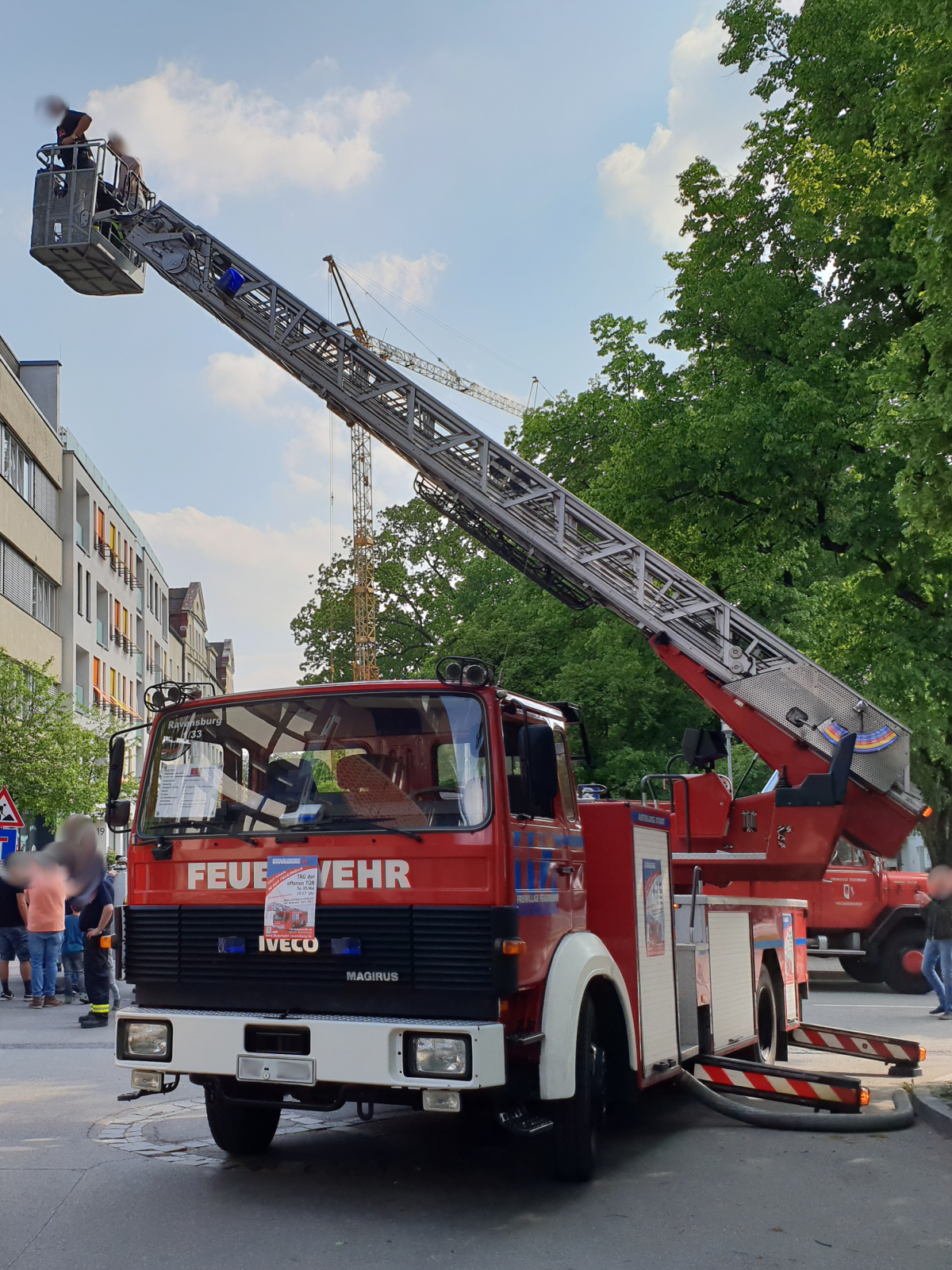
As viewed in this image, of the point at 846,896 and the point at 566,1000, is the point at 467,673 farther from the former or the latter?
the point at 846,896

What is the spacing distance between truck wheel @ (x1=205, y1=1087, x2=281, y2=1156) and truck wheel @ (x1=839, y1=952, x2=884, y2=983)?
38.4 feet

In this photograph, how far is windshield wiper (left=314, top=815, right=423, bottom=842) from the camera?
5.77 m

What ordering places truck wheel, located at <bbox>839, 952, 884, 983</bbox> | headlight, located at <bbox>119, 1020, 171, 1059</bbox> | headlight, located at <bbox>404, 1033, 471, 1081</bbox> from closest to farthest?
headlight, located at <bbox>404, 1033, 471, 1081</bbox> < headlight, located at <bbox>119, 1020, 171, 1059</bbox> < truck wheel, located at <bbox>839, 952, 884, 983</bbox>

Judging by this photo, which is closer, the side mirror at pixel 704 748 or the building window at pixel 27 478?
the side mirror at pixel 704 748

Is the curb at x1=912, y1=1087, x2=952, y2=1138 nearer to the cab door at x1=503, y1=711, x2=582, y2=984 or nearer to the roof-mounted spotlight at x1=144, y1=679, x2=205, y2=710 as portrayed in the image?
the cab door at x1=503, y1=711, x2=582, y2=984

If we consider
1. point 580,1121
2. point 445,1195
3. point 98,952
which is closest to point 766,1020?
point 580,1121

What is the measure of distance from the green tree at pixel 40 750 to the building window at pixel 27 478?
984 centimetres

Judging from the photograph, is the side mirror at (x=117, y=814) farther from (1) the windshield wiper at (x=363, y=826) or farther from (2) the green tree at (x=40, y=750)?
(2) the green tree at (x=40, y=750)

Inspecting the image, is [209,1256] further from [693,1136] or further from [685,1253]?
[693,1136]

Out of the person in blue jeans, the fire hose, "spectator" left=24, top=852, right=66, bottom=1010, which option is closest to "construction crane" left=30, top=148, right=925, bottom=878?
the person in blue jeans

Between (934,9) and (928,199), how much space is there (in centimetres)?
193

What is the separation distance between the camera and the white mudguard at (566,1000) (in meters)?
5.80

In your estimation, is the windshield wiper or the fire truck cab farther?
the windshield wiper

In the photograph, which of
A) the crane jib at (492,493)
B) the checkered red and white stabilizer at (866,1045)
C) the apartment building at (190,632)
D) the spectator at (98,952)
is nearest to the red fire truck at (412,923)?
the checkered red and white stabilizer at (866,1045)
